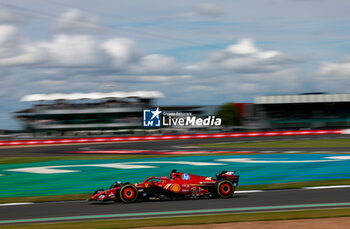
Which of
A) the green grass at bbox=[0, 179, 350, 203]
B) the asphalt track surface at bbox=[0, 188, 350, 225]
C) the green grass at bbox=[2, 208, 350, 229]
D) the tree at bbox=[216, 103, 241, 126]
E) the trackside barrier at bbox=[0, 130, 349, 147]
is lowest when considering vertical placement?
the green grass at bbox=[0, 179, 350, 203]

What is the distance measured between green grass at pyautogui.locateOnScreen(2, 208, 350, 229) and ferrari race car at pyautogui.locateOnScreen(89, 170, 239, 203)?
6.65 feet

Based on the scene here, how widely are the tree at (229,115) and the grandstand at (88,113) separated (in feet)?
33.0

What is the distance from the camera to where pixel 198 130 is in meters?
49.2

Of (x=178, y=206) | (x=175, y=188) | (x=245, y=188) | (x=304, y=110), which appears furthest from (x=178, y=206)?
(x=304, y=110)

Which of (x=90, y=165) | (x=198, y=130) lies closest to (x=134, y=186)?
(x=90, y=165)

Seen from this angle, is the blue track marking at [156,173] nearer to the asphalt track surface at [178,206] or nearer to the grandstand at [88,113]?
the asphalt track surface at [178,206]

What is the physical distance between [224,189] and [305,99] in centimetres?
4890

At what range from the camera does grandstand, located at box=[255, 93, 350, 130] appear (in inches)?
2112

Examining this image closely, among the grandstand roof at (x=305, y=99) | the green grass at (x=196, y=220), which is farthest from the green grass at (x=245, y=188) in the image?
the grandstand roof at (x=305, y=99)

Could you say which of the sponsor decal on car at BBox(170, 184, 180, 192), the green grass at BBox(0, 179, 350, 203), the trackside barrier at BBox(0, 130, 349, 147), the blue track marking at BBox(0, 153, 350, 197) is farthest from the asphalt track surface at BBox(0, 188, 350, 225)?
the trackside barrier at BBox(0, 130, 349, 147)

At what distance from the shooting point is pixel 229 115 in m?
50.9

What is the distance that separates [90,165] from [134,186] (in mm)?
10443

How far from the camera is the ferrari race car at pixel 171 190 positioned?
1173 cm

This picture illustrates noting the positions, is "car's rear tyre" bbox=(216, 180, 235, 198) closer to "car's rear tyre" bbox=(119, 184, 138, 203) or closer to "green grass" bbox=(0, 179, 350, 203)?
"green grass" bbox=(0, 179, 350, 203)
